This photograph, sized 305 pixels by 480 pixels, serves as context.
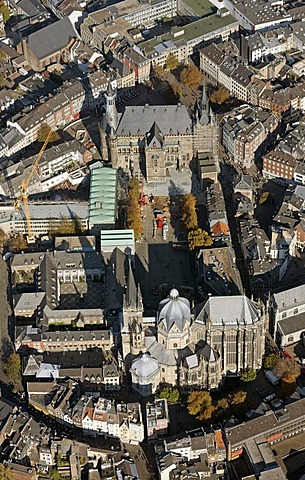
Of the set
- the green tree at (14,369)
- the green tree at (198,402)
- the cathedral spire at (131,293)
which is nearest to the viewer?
the cathedral spire at (131,293)

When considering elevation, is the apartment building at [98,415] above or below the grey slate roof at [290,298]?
below

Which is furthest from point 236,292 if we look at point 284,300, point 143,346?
point 143,346

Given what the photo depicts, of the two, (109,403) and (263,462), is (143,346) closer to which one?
(109,403)

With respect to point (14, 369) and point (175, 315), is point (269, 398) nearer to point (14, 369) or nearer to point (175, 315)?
point (175, 315)

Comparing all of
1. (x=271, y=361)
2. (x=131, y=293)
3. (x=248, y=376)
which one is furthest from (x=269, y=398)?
(x=131, y=293)

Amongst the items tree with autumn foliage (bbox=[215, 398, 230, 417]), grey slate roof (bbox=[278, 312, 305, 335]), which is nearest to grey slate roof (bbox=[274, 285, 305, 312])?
grey slate roof (bbox=[278, 312, 305, 335])

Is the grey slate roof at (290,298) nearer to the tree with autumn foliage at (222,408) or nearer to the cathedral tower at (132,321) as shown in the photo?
the tree with autumn foliage at (222,408)

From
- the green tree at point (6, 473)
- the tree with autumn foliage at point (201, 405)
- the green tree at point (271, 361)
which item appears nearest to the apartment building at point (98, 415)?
the tree with autumn foliage at point (201, 405)

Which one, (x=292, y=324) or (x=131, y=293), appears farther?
(x=292, y=324)
